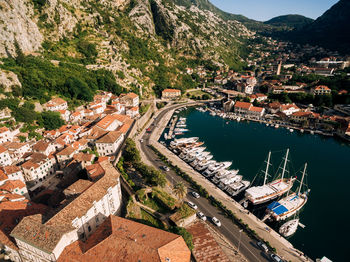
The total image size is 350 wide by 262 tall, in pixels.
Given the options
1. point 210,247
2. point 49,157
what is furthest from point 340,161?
point 49,157

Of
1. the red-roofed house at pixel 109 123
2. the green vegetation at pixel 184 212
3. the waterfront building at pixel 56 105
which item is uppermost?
the waterfront building at pixel 56 105

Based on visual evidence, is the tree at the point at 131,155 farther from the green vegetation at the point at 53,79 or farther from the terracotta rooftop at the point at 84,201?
the green vegetation at the point at 53,79

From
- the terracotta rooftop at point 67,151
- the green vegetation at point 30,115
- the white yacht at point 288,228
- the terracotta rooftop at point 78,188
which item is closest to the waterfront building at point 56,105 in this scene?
the green vegetation at point 30,115

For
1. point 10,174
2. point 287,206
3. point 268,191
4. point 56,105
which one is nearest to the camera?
point 287,206

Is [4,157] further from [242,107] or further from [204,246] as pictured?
[242,107]

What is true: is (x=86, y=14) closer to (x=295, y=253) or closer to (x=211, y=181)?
(x=211, y=181)

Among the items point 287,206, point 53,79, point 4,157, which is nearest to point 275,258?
point 287,206
